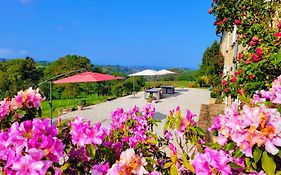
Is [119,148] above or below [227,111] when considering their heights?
below

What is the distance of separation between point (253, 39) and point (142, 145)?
327 centimetres

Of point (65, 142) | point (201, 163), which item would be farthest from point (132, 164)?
point (65, 142)

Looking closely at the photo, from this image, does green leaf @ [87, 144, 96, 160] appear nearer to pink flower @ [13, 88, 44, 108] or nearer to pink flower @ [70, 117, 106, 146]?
pink flower @ [70, 117, 106, 146]

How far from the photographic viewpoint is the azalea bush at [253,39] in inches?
180

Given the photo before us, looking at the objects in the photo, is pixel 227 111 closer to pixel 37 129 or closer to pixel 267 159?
pixel 267 159

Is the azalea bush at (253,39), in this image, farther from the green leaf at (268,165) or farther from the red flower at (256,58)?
the green leaf at (268,165)

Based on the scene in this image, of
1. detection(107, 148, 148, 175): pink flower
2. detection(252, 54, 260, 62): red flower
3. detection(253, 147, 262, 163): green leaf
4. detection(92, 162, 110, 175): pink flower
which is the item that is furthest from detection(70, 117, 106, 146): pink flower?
detection(252, 54, 260, 62): red flower

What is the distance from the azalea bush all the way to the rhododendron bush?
2.10 meters

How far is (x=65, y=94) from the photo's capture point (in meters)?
28.6

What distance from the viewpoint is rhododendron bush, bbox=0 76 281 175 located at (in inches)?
47.9

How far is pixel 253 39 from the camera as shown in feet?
16.5

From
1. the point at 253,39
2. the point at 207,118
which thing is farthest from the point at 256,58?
the point at 207,118

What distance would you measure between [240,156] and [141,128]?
1.93 m

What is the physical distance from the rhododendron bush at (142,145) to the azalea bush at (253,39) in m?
2.10
